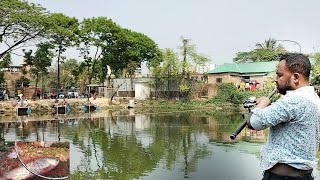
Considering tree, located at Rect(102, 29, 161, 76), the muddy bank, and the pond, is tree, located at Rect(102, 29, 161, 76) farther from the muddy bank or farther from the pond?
the pond

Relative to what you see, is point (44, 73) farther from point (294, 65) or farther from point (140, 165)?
point (294, 65)

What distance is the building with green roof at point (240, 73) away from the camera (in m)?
45.7

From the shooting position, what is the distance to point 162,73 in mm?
43469

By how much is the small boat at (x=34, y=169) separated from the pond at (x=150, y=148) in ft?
4.93

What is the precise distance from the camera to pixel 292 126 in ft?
8.48

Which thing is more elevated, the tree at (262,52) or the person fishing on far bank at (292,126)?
the tree at (262,52)

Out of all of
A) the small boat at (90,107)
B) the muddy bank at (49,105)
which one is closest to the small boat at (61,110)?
the muddy bank at (49,105)

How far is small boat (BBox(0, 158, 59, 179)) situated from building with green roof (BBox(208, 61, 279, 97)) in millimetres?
37054

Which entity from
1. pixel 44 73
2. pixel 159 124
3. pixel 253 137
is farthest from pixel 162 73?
pixel 253 137

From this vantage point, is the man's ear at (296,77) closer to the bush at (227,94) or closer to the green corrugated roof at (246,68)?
the bush at (227,94)

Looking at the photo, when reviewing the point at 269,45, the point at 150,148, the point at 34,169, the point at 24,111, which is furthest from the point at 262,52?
the point at 34,169

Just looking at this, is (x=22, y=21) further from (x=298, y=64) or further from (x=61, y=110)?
(x=298, y=64)

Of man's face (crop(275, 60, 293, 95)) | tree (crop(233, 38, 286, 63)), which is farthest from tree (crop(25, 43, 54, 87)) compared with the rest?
man's face (crop(275, 60, 293, 95))

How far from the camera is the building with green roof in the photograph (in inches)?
1798
